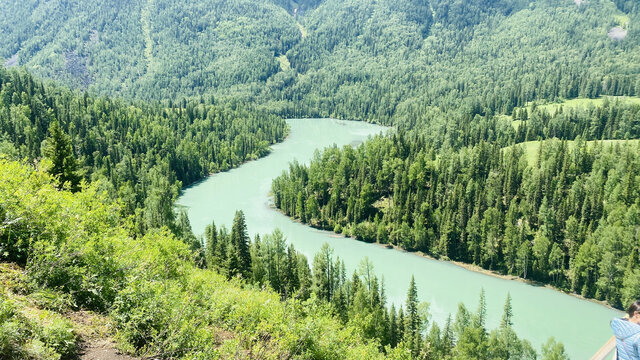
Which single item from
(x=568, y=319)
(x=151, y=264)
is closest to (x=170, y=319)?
(x=151, y=264)

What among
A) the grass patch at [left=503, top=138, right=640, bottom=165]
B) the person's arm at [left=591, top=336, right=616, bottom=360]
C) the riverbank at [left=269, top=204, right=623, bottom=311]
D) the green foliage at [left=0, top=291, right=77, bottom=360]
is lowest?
the riverbank at [left=269, top=204, right=623, bottom=311]

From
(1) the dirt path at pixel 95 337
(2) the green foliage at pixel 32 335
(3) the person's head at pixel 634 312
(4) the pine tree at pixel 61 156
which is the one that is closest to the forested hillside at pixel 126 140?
(4) the pine tree at pixel 61 156

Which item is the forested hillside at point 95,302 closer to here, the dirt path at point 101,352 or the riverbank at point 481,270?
the dirt path at point 101,352

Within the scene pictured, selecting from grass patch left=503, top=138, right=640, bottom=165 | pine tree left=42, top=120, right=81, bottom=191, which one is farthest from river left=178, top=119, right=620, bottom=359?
pine tree left=42, top=120, right=81, bottom=191

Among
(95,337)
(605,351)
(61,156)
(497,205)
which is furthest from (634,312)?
(497,205)

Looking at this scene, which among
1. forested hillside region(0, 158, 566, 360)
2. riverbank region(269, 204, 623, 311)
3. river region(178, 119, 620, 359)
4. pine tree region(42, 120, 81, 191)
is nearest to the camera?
forested hillside region(0, 158, 566, 360)

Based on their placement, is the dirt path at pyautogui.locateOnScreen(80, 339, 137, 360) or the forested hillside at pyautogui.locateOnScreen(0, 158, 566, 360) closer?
the forested hillside at pyautogui.locateOnScreen(0, 158, 566, 360)

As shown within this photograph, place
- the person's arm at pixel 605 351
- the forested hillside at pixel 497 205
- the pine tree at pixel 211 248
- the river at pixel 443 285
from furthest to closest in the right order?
the forested hillside at pixel 497 205 → the river at pixel 443 285 → the pine tree at pixel 211 248 → the person's arm at pixel 605 351

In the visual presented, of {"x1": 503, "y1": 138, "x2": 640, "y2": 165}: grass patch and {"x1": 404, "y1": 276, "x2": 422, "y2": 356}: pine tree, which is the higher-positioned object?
{"x1": 503, "y1": 138, "x2": 640, "y2": 165}: grass patch

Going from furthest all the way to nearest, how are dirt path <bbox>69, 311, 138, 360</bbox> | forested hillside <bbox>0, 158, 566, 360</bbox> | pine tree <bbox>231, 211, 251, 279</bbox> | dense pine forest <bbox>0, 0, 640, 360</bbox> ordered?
1. pine tree <bbox>231, 211, 251, 279</bbox>
2. dense pine forest <bbox>0, 0, 640, 360</bbox>
3. dirt path <bbox>69, 311, 138, 360</bbox>
4. forested hillside <bbox>0, 158, 566, 360</bbox>

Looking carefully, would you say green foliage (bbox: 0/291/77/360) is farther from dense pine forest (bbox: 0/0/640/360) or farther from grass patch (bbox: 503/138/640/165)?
grass patch (bbox: 503/138/640/165)

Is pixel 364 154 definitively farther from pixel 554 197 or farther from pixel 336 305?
pixel 336 305
